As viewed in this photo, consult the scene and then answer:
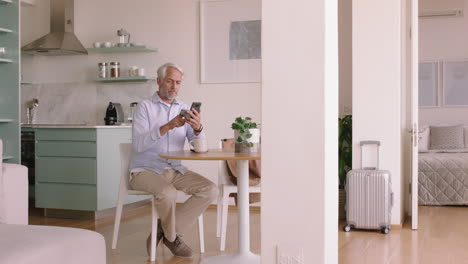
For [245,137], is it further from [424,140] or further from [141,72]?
[424,140]

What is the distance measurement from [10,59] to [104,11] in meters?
1.66

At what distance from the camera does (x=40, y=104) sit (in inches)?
279

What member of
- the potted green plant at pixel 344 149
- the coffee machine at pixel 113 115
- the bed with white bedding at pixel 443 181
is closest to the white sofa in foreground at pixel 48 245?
the coffee machine at pixel 113 115

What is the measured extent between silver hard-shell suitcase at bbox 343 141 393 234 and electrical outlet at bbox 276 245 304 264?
8.77 ft

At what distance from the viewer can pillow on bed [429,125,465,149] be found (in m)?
7.52

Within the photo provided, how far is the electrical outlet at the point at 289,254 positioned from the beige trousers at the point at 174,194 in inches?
58.2

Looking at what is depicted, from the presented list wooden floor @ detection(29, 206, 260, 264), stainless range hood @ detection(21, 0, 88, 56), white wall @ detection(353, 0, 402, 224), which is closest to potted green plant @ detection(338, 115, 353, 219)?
white wall @ detection(353, 0, 402, 224)

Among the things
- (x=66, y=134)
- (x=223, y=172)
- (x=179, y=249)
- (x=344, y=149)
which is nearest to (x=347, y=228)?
(x=344, y=149)

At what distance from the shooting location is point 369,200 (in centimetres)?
511

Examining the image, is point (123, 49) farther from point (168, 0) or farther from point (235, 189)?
point (235, 189)

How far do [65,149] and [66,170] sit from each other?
195 mm

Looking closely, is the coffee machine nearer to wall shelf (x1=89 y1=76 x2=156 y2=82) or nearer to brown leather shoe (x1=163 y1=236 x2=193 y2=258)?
wall shelf (x1=89 y1=76 x2=156 y2=82)

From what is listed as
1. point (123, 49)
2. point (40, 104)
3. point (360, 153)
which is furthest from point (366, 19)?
point (40, 104)

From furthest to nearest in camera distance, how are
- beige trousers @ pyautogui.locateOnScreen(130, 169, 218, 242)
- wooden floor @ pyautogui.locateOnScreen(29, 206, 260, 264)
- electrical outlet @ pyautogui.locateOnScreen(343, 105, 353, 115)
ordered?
electrical outlet @ pyautogui.locateOnScreen(343, 105, 353, 115) → wooden floor @ pyautogui.locateOnScreen(29, 206, 260, 264) → beige trousers @ pyautogui.locateOnScreen(130, 169, 218, 242)
